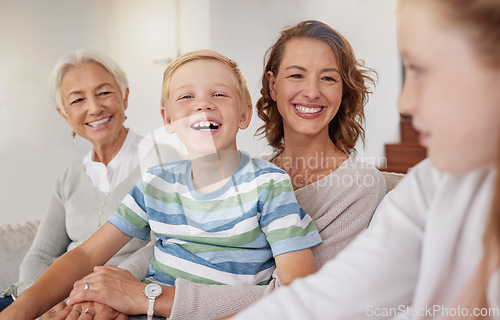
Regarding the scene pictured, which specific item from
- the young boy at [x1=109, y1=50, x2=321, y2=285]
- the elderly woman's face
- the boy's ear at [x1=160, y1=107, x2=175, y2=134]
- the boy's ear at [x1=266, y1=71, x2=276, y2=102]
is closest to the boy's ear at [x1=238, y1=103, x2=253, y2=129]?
the young boy at [x1=109, y1=50, x2=321, y2=285]

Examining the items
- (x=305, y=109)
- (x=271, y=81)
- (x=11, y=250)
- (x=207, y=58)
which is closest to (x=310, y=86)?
(x=305, y=109)

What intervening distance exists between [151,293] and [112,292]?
8cm

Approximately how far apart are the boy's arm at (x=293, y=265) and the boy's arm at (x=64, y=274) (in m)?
0.42

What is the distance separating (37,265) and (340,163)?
101cm

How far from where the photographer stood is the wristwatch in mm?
1004

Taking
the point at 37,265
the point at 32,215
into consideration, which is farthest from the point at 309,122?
the point at 32,215

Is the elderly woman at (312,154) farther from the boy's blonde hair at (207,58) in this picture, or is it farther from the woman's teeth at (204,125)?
the woman's teeth at (204,125)

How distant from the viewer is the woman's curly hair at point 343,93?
51.9 inches

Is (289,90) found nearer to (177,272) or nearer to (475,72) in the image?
(177,272)

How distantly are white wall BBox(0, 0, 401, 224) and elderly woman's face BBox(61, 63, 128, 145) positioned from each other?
3.19 ft

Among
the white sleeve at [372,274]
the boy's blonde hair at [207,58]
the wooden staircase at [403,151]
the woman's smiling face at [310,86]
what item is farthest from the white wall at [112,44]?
the white sleeve at [372,274]

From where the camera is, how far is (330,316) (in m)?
0.59

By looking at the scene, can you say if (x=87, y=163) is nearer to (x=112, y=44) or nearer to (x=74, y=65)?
(x=74, y=65)

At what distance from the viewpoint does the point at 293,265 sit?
98 centimetres
